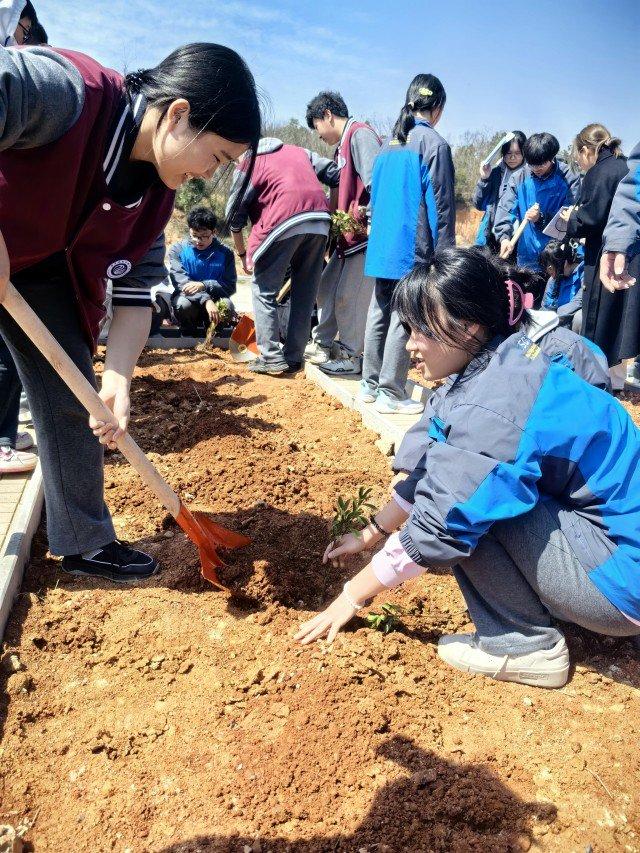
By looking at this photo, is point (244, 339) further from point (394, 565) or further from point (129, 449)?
point (394, 565)

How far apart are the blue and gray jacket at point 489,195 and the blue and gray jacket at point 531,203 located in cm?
49

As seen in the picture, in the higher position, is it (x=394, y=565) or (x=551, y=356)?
(x=551, y=356)

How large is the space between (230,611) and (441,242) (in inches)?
114

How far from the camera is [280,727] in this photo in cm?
206

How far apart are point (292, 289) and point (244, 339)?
1059 mm

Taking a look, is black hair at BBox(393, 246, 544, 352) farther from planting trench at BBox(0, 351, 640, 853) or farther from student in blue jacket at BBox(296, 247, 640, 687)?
planting trench at BBox(0, 351, 640, 853)

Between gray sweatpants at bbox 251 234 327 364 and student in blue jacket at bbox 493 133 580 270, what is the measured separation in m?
1.95

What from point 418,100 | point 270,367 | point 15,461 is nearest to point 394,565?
point 15,461

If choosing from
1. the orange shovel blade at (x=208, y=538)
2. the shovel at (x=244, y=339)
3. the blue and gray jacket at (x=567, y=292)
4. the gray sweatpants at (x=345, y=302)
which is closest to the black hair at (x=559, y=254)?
the blue and gray jacket at (x=567, y=292)

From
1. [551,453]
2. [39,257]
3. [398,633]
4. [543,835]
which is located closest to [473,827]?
[543,835]

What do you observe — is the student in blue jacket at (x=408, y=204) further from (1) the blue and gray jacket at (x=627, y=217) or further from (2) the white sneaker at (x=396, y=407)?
(1) the blue and gray jacket at (x=627, y=217)

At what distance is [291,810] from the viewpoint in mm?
1806

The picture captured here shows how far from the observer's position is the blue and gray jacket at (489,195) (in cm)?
755

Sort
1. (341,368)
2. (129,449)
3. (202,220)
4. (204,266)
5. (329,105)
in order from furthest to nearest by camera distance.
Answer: (204,266)
(202,220)
(341,368)
(329,105)
(129,449)
